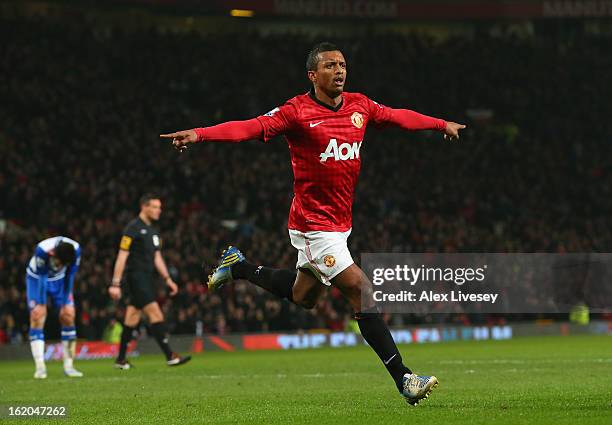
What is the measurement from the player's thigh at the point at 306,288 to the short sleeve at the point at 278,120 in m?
1.29

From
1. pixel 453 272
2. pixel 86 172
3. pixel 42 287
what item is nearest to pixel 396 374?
pixel 42 287

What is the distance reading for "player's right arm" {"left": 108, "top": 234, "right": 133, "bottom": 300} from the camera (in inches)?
617

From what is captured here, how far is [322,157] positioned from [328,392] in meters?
3.15

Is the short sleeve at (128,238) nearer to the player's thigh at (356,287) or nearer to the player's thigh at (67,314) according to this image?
the player's thigh at (67,314)

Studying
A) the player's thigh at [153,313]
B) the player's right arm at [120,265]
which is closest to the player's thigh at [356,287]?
the player's right arm at [120,265]

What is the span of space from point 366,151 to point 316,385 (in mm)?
25144

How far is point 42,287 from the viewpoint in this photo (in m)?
15.4

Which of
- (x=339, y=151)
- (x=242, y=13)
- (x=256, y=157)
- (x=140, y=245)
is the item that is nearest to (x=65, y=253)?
(x=140, y=245)

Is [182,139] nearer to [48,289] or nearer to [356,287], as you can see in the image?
[356,287]

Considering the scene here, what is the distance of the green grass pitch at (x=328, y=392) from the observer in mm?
8352

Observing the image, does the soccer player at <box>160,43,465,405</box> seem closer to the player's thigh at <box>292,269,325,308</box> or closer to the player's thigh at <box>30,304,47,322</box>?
the player's thigh at <box>292,269,325,308</box>

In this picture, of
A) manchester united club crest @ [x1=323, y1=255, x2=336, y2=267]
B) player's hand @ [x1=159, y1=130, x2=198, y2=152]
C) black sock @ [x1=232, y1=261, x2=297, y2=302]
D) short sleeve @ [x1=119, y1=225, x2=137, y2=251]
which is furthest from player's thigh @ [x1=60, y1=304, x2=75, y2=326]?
player's hand @ [x1=159, y1=130, x2=198, y2=152]

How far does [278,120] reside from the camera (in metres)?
8.63

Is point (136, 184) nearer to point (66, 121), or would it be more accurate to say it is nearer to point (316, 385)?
point (66, 121)
